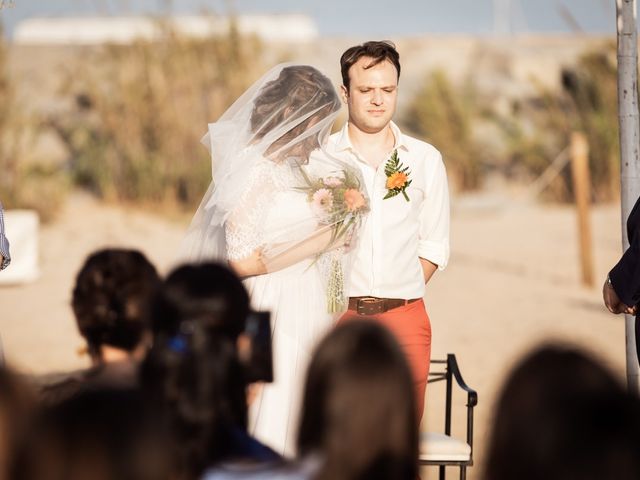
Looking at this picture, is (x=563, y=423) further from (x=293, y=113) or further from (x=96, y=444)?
(x=293, y=113)

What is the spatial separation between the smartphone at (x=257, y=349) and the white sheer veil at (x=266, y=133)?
1846 mm

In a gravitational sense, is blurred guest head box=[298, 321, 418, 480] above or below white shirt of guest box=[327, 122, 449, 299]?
below

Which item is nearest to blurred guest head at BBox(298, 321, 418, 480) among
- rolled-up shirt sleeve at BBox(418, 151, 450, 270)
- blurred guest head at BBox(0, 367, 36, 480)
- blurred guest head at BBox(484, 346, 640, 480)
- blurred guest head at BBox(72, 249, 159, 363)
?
blurred guest head at BBox(484, 346, 640, 480)

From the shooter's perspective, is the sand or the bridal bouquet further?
the sand

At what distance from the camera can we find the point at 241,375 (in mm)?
2480

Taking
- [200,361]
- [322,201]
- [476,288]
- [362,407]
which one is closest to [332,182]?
[322,201]

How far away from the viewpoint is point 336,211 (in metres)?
4.60

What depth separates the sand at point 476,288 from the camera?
32.8ft

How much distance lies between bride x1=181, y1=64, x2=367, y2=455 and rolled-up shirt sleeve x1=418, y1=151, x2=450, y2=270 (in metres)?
0.38

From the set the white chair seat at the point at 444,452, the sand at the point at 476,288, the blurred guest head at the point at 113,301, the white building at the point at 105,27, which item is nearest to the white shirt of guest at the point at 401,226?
Answer: the white chair seat at the point at 444,452

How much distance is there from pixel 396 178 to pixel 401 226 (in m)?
0.23

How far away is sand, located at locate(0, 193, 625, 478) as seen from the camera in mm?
9992

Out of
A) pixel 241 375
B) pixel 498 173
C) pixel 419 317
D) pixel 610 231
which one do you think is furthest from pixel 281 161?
pixel 498 173

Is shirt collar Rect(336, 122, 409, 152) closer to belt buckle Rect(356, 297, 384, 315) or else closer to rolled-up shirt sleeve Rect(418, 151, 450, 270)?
rolled-up shirt sleeve Rect(418, 151, 450, 270)
